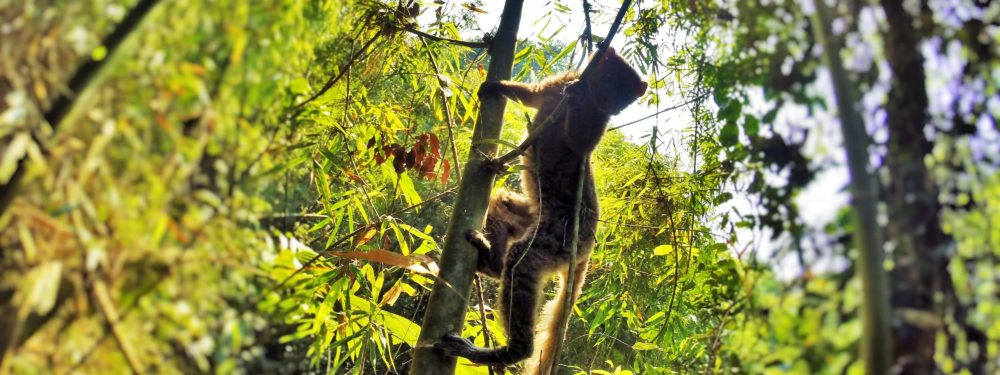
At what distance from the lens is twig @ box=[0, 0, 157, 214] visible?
621mm

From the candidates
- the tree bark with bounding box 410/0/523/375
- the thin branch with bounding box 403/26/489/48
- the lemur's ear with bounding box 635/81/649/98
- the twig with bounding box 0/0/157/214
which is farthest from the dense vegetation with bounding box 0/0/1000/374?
the lemur's ear with bounding box 635/81/649/98

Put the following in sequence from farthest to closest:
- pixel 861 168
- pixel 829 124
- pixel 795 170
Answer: pixel 795 170 < pixel 829 124 < pixel 861 168

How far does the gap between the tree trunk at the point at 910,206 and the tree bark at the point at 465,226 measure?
1166mm

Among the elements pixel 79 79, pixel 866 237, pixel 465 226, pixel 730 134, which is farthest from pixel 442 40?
pixel 866 237

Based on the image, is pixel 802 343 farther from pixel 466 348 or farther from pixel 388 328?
pixel 388 328

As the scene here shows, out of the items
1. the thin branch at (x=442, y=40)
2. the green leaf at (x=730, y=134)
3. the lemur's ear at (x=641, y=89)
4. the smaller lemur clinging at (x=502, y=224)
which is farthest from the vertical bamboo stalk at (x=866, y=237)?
the lemur's ear at (x=641, y=89)

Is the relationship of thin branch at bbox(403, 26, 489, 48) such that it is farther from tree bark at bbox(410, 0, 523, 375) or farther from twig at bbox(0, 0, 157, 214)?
twig at bbox(0, 0, 157, 214)

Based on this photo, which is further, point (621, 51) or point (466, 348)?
point (621, 51)

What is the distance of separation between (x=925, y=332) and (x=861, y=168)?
0.66ft

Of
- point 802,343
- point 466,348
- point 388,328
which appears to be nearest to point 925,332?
point 802,343

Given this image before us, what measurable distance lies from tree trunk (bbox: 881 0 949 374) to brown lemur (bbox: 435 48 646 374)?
174 centimetres

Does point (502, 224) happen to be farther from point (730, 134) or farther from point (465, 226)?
point (730, 134)

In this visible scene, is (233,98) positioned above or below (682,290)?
above

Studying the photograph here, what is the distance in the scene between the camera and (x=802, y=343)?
2.70 feet
